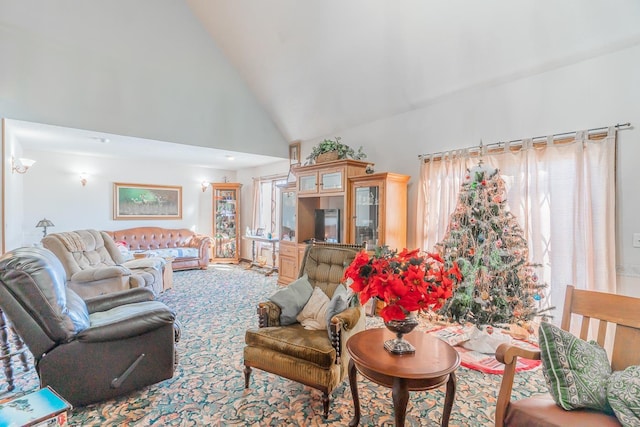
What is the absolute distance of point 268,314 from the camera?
8.20ft

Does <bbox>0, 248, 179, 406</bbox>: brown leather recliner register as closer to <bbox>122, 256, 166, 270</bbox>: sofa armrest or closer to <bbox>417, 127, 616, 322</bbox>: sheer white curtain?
<bbox>122, 256, 166, 270</bbox>: sofa armrest

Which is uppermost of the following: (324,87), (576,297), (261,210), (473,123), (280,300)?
(324,87)

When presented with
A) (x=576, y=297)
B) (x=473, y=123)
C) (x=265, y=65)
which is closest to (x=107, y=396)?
(x=576, y=297)

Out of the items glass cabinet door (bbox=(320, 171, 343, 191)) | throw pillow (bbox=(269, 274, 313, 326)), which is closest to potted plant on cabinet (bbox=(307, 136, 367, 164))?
glass cabinet door (bbox=(320, 171, 343, 191))

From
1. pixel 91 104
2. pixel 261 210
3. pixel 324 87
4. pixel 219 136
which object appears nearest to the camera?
pixel 91 104

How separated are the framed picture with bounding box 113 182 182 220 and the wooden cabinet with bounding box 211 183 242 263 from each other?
903 millimetres

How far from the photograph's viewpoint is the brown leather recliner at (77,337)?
187 centimetres

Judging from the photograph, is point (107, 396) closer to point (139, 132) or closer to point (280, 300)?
point (280, 300)

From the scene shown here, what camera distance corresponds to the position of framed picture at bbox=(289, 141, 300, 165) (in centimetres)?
650

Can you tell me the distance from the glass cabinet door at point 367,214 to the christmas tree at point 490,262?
112 cm

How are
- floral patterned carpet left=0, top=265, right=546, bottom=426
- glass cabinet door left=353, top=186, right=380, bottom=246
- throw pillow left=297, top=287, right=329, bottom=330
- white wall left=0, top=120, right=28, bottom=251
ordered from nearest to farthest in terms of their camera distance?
floral patterned carpet left=0, top=265, right=546, bottom=426
throw pillow left=297, top=287, right=329, bottom=330
white wall left=0, top=120, right=28, bottom=251
glass cabinet door left=353, top=186, right=380, bottom=246

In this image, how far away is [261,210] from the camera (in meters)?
7.89

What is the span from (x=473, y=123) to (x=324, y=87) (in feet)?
7.43

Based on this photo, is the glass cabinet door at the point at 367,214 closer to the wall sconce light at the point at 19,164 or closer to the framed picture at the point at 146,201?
the wall sconce light at the point at 19,164
